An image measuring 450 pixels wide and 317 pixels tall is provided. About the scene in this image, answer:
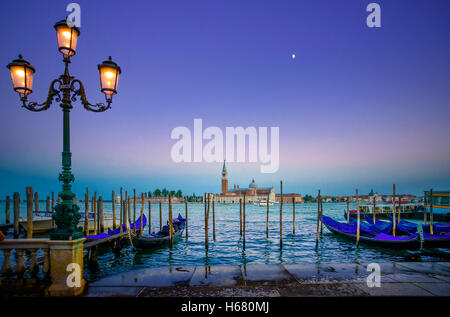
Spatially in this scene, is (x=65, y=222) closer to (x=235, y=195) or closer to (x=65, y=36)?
(x=65, y=36)

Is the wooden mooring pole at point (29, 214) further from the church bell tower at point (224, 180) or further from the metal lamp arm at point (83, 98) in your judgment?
the church bell tower at point (224, 180)

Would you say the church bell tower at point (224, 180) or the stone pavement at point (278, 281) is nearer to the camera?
the stone pavement at point (278, 281)

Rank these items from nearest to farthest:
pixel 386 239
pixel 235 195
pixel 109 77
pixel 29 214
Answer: pixel 109 77 → pixel 29 214 → pixel 386 239 → pixel 235 195

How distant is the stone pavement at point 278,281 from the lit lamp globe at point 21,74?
11.1 ft

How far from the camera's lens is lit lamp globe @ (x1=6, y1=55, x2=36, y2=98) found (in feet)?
12.8

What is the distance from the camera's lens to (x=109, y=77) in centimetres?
423

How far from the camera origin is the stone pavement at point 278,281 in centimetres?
363

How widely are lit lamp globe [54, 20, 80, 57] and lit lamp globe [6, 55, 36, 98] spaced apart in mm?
631

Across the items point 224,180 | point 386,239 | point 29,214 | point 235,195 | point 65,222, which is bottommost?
point 235,195

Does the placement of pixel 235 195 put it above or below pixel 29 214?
below

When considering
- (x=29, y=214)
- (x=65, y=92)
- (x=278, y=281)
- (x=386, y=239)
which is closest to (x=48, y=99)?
(x=65, y=92)

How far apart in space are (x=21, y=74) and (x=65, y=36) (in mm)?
940

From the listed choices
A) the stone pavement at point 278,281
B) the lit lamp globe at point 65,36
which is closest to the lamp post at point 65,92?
the lit lamp globe at point 65,36
